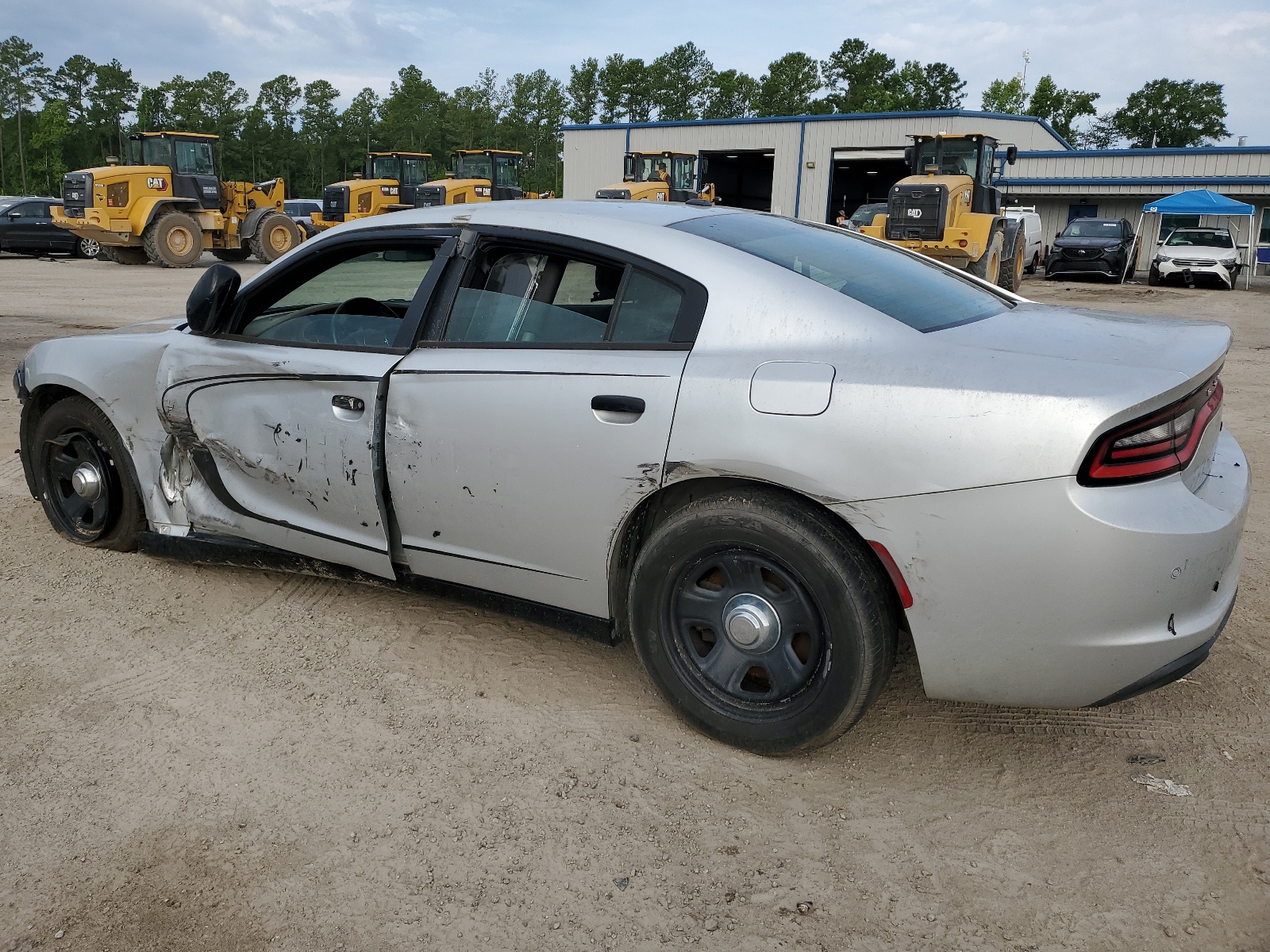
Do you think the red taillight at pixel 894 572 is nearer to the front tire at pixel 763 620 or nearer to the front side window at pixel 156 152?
the front tire at pixel 763 620

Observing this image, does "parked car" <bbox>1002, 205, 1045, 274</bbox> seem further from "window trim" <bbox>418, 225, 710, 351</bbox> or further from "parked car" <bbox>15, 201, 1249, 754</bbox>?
"window trim" <bbox>418, 225, 710, 351</bbox>

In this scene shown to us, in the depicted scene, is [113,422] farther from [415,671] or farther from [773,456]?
[773,456]

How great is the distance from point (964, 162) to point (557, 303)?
1864cm

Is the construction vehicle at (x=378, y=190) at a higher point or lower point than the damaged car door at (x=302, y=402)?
higher

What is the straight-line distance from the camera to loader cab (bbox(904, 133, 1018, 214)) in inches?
765

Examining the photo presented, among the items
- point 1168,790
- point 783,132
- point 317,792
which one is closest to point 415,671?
point 317,792

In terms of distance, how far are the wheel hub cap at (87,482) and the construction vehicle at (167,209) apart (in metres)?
21.0

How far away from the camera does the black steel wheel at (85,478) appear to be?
159 inches

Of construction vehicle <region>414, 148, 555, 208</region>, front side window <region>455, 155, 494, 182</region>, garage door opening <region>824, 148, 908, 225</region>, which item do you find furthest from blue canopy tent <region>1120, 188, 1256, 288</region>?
front side window <region>455, 155, 494, 182</region>

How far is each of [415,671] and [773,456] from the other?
153 centimetres

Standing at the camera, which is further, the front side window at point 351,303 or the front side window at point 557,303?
the front side window at point 351,303

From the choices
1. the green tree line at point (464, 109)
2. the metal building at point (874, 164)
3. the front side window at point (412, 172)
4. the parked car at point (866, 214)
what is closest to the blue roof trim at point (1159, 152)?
the metal building at point (874, 164)

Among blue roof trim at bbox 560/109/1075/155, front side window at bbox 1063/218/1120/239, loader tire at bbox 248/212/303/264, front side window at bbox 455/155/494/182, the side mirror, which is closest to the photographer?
the side mirror

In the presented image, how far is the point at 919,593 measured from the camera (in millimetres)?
2469
